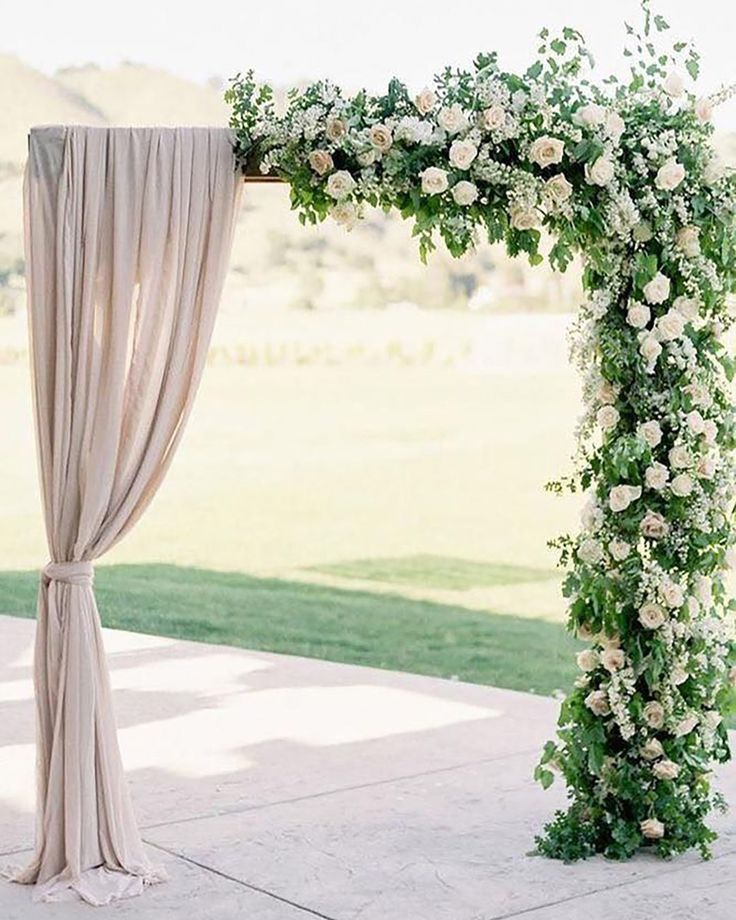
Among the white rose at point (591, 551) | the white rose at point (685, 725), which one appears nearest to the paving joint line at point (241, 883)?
the white rose at point (685, 725)

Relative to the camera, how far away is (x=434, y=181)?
4227 mm

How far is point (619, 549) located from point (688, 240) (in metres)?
0.88

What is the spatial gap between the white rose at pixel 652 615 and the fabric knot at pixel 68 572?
1.54m

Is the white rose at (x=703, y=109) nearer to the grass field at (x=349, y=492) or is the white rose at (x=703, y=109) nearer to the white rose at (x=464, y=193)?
the white rose at (x=464, y=193)

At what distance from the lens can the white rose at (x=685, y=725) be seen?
4.52 meters

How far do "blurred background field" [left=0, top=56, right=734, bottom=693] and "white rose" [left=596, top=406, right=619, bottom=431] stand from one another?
33.0 feet

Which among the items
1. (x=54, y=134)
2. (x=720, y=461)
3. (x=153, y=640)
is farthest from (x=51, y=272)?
(x=153, y=640)

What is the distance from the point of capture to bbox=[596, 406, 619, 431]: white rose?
14.8ft

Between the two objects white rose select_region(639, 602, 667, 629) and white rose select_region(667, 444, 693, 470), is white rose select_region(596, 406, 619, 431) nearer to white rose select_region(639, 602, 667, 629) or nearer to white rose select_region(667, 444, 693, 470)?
white rose select_region(667, 444, 693, 470)

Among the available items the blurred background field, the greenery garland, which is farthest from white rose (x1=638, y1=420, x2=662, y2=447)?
the blurred background field

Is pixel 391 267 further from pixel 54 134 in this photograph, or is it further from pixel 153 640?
pixel 54 134

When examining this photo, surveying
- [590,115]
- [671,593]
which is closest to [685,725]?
[671,593]

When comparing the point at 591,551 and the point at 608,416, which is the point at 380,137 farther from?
the point at 591,551

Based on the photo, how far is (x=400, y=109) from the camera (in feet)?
14.2
